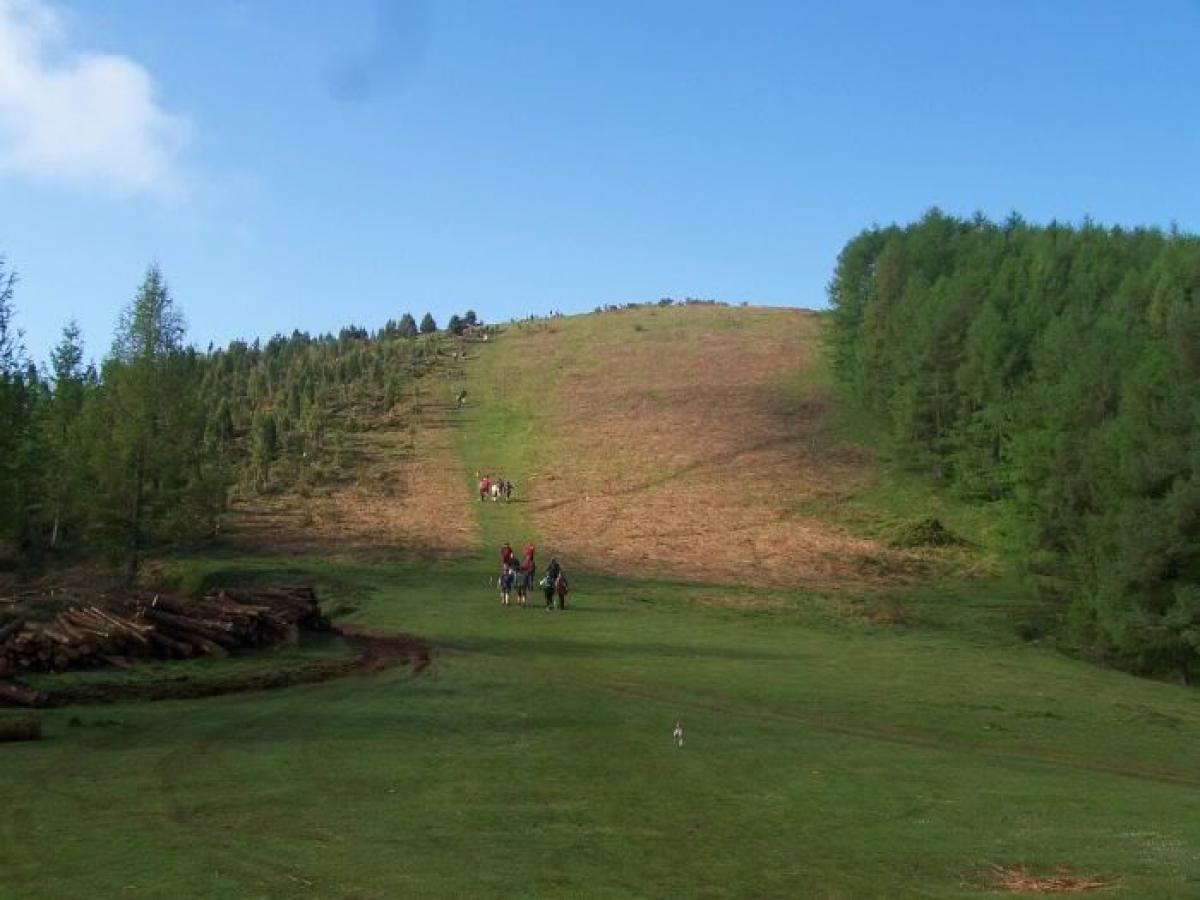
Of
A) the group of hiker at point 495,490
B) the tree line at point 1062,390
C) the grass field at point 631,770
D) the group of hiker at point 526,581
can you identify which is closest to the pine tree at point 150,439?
the grass field at point 631,770

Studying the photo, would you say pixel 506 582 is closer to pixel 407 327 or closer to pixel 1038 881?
pixel 1038 881

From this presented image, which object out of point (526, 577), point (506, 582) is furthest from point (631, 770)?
point (526, 577)

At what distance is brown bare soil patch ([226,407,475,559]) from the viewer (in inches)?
→ 2106

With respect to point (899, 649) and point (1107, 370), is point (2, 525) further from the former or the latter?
point (1107, 370)

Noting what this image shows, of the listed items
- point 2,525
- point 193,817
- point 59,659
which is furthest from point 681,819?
point 2,525

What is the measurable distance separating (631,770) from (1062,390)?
1318 inches

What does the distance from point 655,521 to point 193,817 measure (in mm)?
48896

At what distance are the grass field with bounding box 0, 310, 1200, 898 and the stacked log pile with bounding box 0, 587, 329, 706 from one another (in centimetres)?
369

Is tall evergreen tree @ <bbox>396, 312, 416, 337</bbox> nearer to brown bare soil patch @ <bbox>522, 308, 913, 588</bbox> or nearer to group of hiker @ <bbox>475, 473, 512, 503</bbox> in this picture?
brown bare soil patch @ <bbox>522, 308, 913, 588</bbox>

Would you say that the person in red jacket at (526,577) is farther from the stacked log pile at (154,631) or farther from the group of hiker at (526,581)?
the stacked log pile at (154,631)

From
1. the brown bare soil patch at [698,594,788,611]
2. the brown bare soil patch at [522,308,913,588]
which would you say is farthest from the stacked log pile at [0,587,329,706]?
the brown bare soil patch at [522,308,913,588]

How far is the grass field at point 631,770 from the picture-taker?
11.2m

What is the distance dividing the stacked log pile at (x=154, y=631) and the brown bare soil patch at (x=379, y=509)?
2106 centimetres

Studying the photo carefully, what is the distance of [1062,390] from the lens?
143 feet
